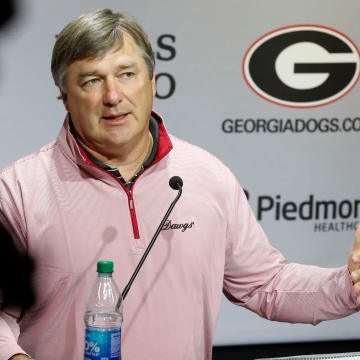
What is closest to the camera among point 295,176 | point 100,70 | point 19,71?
point 100,70

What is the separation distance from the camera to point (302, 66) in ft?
12.1

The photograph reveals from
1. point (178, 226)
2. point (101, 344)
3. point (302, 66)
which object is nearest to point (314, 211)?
point (302, 66)

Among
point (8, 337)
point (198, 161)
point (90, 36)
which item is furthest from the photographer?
point (198, 161)

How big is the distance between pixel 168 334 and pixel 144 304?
4.1 inches

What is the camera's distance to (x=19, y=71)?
325 centimetres

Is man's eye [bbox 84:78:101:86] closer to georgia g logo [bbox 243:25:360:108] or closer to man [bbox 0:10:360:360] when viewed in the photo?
man [bbox 0:10:360:360]

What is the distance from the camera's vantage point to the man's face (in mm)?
1785

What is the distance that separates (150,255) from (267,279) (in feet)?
1.11

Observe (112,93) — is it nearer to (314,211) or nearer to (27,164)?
(27,164)

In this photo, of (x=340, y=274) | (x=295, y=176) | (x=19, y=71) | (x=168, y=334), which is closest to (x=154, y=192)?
(x=168, y=334)

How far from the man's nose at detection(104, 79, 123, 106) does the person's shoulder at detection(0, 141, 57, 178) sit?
222 mm

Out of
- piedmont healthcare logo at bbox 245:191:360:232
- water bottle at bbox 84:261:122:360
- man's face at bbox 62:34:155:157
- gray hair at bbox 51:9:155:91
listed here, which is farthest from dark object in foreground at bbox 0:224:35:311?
piedmont healthcare logo at bbox 245:191:360:232

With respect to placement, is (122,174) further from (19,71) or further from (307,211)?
(307,211)

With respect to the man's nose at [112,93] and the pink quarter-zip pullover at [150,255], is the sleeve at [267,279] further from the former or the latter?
the man's nose at [112,93]
